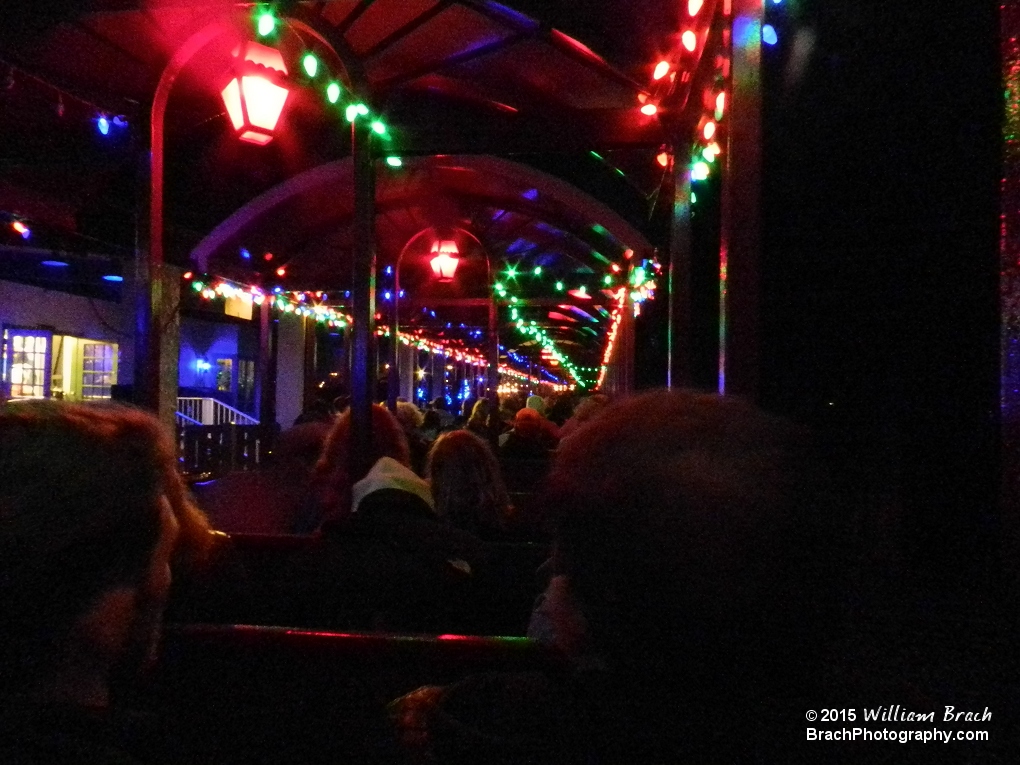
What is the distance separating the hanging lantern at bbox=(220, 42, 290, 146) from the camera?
441 centimetres

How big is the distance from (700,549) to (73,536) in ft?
3.11

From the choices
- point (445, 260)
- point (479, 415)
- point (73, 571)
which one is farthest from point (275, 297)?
point (73, 571)

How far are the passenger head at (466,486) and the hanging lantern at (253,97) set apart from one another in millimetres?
2088

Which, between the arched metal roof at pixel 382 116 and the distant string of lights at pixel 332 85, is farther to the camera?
the arched metal roof at pixel 382 116

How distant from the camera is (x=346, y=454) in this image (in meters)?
4.48

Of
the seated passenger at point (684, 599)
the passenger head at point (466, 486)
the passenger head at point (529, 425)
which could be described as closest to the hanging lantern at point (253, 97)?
the passenger head at point (466, 486)

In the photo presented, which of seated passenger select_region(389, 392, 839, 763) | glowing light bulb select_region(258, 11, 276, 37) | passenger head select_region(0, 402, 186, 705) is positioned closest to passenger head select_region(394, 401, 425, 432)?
glowing light bulb select_region(258, 11, 276, 37)

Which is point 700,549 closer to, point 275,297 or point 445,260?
point 445,260

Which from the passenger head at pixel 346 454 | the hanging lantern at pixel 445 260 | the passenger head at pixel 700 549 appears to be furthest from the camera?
the hanging lantern at pixel 445 260

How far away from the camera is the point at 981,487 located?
3.18 m

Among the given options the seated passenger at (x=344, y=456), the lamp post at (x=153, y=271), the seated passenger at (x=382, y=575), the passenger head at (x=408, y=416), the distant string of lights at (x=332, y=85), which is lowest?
the seated passenger at (x=382, y=575)

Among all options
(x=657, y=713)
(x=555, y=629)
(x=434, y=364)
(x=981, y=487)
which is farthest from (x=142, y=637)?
(x=434, y=364)

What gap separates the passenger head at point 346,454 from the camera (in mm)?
4234

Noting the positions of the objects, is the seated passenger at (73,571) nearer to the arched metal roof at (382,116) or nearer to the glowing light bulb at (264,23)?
the arched metal roof at (382,116)
